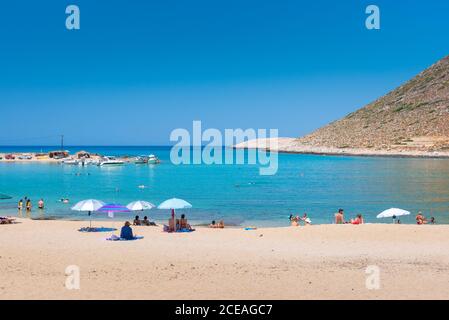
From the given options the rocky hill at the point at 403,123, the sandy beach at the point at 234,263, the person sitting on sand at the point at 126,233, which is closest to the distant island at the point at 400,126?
the rocky hill at the point at 403,123

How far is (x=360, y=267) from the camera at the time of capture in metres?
15.0

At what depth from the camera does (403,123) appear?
151 m

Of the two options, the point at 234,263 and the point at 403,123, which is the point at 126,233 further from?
the point at 403,123

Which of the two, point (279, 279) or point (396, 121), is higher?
point (396, 121)

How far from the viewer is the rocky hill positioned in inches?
5284

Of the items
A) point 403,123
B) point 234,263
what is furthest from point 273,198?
point 403,123

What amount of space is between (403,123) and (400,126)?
5.86 feet

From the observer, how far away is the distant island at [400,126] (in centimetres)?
13012

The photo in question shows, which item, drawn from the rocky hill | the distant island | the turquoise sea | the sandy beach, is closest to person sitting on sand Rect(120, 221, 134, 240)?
the sandy beach
